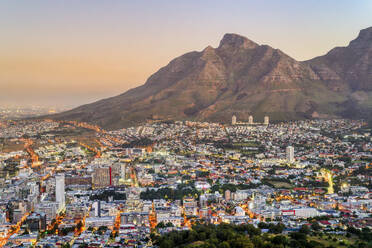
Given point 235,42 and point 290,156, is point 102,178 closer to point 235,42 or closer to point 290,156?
point 290,156

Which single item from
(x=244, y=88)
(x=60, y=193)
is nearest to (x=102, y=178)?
(x=60, y=193)

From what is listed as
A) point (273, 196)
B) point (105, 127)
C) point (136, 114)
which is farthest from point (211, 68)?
point (273, 196)

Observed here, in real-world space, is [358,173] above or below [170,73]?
below

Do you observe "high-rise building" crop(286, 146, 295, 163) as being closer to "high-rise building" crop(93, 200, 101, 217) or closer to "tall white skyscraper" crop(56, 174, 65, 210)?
"high-rise building" crop(93, 200, 101, 217)

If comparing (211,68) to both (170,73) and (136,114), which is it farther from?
(136,114)

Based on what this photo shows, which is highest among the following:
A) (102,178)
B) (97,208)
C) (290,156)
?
(290,156)

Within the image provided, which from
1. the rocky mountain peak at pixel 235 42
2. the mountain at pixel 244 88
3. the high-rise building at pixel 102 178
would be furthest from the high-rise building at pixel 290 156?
the rocky mountain peak at pixel 235 42
